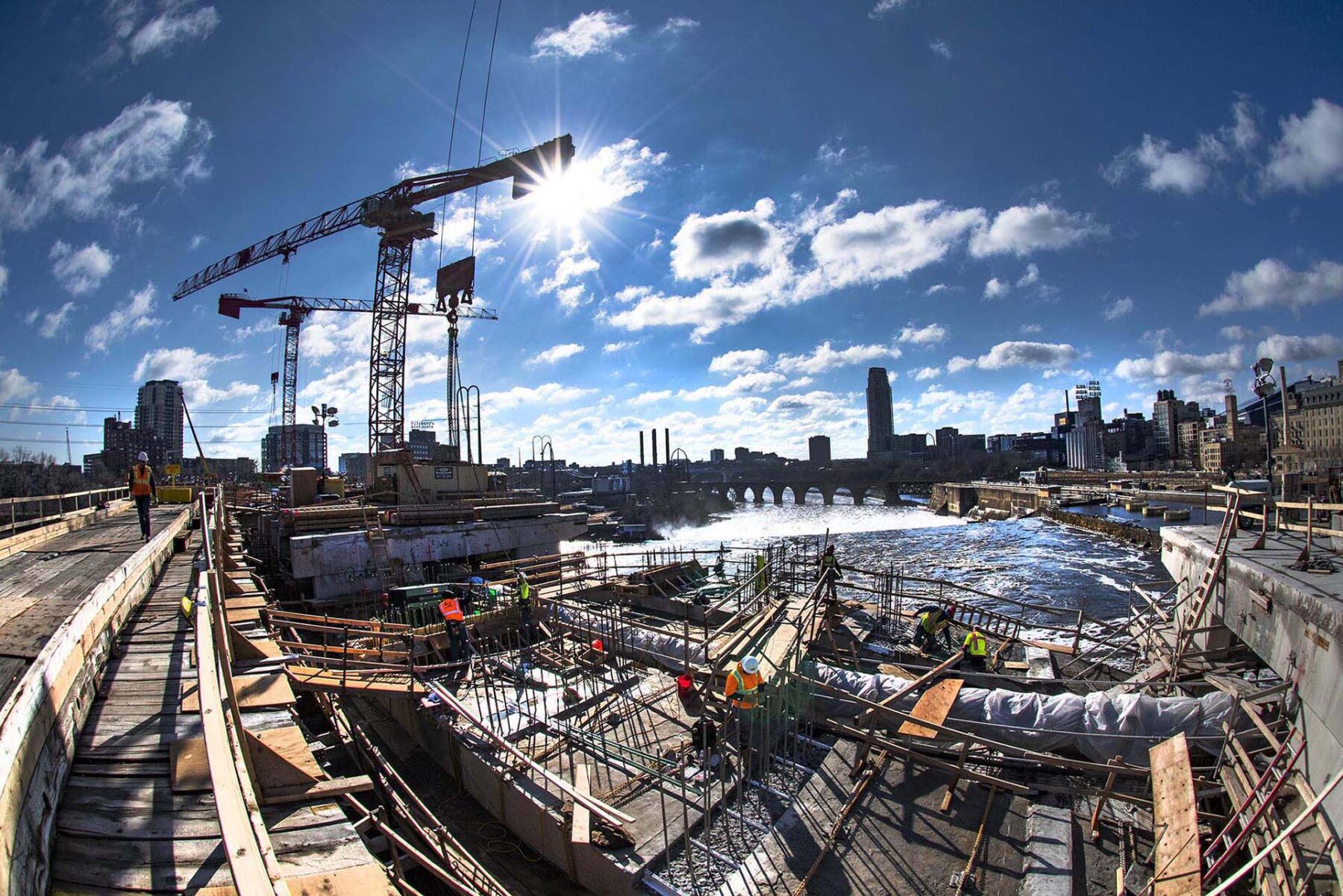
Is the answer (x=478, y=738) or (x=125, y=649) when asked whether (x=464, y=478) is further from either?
(x=125, y=649)

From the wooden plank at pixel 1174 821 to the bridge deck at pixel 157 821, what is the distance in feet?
23.9

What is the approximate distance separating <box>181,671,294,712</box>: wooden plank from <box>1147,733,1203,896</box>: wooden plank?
8.82m

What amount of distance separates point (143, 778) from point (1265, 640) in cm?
1250

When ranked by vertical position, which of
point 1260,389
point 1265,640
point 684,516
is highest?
point 1260,389

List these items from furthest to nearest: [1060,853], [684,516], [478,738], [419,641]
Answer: [684,516] → [419,641] → [478,738] → [1060,853]

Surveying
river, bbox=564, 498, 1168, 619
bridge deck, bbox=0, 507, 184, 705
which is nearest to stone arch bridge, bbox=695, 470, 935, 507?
river, bbox=564, 498, 1168, 619

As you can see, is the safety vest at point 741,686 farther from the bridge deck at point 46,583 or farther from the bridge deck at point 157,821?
the bridge deck at point 46,583

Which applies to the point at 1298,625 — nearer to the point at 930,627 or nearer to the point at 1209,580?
the point at 1209,580

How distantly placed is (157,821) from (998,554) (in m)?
56.1

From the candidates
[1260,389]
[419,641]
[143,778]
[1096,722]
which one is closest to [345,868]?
[143,778]

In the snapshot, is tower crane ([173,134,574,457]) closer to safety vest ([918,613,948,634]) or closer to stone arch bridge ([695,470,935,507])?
safety vest ([918,613,948,634])

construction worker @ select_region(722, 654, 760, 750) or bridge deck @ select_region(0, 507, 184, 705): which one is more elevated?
bridge deck @ select_region(0, 507, 184, 705)

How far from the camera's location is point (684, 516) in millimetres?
112000

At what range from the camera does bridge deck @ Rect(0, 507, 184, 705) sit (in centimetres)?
502
